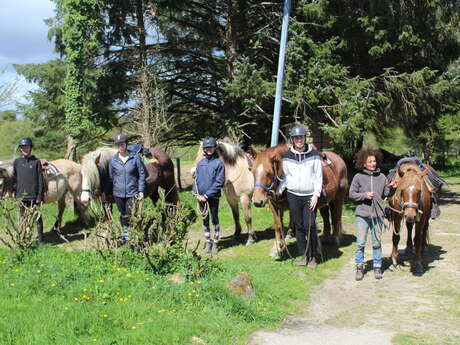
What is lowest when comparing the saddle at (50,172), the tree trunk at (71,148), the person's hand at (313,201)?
the person's hand at (313,201)

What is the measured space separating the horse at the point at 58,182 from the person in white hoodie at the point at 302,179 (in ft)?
14.9

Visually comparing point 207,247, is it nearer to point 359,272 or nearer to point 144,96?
point 359,272

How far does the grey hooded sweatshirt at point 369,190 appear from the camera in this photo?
593 centimetres

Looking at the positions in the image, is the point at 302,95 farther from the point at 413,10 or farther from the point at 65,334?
the point at 65,334

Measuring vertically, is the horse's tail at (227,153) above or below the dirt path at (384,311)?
above

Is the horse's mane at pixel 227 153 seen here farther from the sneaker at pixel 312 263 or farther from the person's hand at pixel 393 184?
the person's hand at pixel 393 184

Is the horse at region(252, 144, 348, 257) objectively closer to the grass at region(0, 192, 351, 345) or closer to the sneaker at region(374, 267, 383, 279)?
the grass at region(0, 192, 351, 345)

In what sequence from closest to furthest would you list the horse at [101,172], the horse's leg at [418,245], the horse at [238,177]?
the horse's leg at [418,245], the horse at [101,172], the horse at [238,177]

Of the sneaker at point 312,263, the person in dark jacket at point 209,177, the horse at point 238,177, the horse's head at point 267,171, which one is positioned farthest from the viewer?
the horse at point 238,177

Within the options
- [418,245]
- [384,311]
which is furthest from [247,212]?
[384,311]

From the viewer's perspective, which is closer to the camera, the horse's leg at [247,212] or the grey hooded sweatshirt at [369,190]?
the grey hooded sweatshirt at [369,190]

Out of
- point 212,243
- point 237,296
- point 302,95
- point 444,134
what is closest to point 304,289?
point 237,296

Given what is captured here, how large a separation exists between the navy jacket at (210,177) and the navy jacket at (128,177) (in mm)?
969

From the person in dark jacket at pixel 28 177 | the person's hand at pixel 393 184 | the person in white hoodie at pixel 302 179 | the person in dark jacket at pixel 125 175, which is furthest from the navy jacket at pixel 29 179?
the person's hand at pixel 393 184
